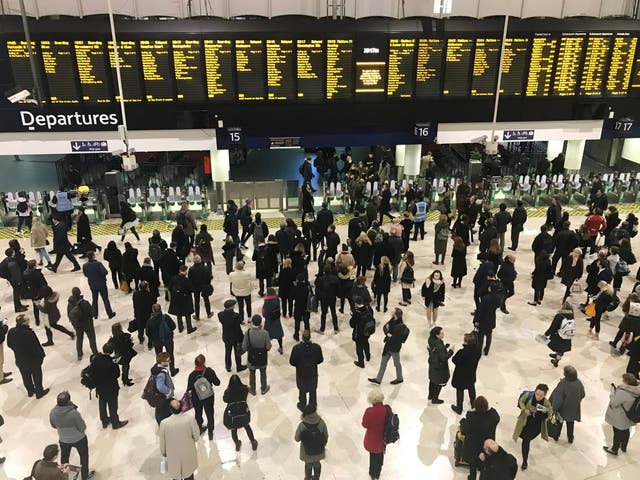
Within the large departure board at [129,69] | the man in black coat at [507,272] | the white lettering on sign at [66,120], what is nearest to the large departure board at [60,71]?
the white lettering on sign at [66,120]

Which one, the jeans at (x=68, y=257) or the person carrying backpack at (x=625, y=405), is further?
the jeans at (x=68, y=257)

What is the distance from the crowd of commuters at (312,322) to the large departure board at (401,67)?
321 centimetres

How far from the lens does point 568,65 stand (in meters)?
16.1

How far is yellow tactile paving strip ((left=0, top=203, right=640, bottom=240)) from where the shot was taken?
15656mm

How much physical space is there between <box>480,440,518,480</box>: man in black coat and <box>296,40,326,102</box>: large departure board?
11.8m

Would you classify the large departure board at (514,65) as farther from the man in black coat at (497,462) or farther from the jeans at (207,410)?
the jeans at (207,410)

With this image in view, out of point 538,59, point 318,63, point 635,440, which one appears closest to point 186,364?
point 635,440

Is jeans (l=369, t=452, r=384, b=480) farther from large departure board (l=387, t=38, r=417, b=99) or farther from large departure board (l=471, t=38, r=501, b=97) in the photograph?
large departure board (l=471, t=38, r=501, b=97)

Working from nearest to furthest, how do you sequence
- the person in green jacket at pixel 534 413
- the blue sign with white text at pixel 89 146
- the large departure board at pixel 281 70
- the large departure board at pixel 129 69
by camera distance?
the person in green jacket at pixel 534 413, the large departure board at pixel 129 69, the large departure board at pixel 281 70, the blue sign with white text at pixel 89 146

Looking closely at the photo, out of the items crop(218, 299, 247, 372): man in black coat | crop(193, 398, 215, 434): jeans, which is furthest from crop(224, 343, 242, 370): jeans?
crop(193, 398, 215, 434): jeans

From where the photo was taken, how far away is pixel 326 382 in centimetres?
903

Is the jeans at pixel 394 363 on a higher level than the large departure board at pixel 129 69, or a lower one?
lower

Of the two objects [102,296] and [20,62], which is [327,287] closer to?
A: [102,296]

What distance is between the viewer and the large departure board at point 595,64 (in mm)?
15843
